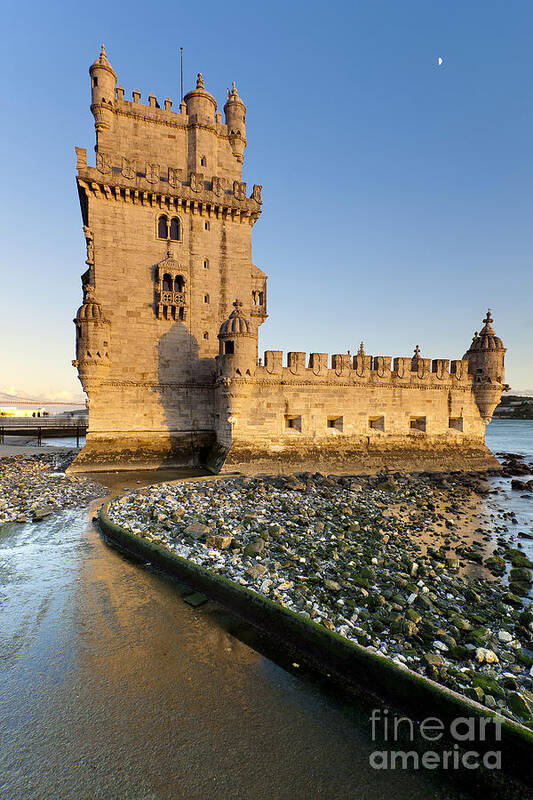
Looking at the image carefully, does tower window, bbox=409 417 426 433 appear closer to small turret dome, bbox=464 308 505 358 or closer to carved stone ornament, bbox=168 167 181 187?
small turret dome, bbox=464 308 505 358

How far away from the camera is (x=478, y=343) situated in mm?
19266

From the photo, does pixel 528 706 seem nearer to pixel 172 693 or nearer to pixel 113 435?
pixel 172 693

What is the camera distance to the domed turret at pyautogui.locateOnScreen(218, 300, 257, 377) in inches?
611

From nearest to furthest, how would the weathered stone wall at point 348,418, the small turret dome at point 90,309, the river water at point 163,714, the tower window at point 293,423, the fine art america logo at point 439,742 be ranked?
the river water at point 163,714 → the fine art america logo at point 439,742 → the weathered stone wall at point 348,418 → the small turret dome at point 90,309 → the tower window at point 293,423

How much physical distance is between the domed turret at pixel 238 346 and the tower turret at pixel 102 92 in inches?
499

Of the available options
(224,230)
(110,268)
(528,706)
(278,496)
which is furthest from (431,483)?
(110,268)

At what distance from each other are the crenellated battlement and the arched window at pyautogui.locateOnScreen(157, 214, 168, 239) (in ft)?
30.6

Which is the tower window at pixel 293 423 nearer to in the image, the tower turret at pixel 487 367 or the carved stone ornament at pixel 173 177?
the tower turret at pixel 487 367

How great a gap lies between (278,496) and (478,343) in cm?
1532

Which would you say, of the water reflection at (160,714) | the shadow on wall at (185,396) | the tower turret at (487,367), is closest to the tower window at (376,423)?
the tower turret at (487,367)

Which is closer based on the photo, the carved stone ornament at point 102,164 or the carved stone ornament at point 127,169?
the carved stone ornament at point 102,164

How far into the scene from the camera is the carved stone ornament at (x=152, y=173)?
17.8 metres

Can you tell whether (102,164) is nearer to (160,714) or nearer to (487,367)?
(160,714)

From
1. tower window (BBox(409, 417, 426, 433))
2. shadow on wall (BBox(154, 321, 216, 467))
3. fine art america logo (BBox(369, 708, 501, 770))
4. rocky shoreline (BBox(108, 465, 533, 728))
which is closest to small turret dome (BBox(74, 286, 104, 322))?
shadow on wall (BBox(154, 321, 216, 467))
